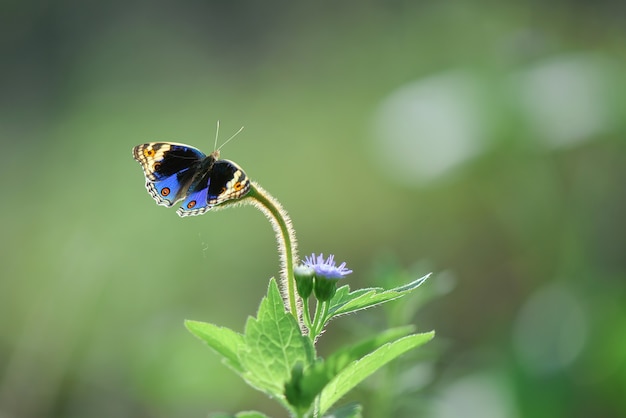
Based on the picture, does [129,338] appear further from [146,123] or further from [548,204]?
[146,123]

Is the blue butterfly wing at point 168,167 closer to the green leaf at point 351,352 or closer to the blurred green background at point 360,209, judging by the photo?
the blurred green background at point 360,209

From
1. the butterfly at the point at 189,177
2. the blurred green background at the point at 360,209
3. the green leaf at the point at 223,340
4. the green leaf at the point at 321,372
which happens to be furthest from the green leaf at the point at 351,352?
the blurred green background at the point at 360,209

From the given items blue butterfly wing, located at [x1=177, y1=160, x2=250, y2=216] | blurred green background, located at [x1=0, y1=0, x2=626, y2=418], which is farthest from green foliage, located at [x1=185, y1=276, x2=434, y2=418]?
blurred green background, located at [x1=0, y1=0, x2=626, y2=418]

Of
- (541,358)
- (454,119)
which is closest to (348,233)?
(454,119)

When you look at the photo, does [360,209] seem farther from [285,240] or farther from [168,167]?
[285,240]

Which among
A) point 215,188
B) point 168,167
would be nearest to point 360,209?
point 168,167

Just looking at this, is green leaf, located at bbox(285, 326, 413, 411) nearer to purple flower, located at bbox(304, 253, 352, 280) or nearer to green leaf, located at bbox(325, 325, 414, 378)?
green leaf, located at bbox(325, 325, 414, 378)

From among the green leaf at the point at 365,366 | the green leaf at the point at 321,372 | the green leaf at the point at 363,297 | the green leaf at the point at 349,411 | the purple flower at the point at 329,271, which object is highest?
the purple flower at the point at 329,271
